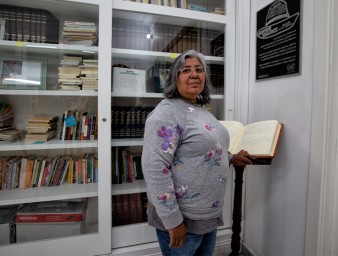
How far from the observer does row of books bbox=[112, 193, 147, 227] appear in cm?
181

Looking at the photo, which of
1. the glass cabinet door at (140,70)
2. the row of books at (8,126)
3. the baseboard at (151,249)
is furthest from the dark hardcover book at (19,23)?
the baseboard at (151,249)

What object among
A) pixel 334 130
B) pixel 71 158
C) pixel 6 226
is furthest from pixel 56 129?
pixel 334 130

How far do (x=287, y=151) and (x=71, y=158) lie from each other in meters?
1.56

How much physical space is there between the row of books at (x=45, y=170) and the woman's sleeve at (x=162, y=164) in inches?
35.8

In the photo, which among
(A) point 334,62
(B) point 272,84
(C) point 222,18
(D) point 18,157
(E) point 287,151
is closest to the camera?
(A) point 334,62

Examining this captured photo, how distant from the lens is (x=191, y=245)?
3.39 ft

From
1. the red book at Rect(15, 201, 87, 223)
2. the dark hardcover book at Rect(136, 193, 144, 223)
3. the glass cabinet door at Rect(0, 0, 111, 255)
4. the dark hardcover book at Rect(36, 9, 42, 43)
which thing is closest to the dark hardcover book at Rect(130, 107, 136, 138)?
the glass cabinet door at Rect(0, 0, 111, 255)

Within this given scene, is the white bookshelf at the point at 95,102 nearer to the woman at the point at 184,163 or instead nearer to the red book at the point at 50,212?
the red book at the point at 50,212

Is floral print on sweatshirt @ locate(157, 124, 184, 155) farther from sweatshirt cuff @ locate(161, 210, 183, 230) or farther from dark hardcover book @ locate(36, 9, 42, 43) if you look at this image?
dark hardcover book @ locate(36, 9, 42, 43)

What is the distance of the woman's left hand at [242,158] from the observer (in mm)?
1304

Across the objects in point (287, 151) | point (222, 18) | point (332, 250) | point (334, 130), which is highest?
point (222, 18)

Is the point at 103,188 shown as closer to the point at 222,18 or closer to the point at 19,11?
the point at 19,11

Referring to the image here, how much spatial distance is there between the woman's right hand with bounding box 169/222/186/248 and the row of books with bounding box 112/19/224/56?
4.67 ft

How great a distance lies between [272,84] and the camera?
1555 millimetres
